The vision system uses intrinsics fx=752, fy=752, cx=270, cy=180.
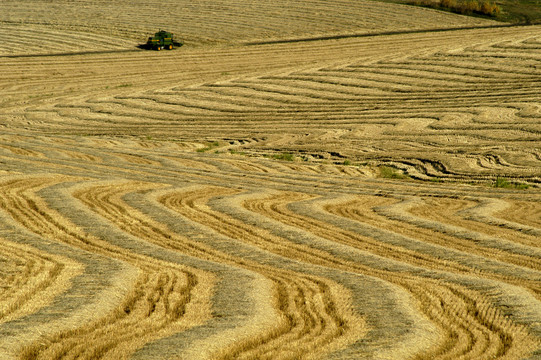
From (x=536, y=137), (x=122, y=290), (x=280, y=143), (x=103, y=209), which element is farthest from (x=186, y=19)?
(x=122, y=290)

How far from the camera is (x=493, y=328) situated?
6559 mm

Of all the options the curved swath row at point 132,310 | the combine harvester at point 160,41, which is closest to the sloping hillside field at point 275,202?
the curved swath row at point 132,310

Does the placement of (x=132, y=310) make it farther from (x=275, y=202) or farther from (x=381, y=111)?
(x=381, y=111)

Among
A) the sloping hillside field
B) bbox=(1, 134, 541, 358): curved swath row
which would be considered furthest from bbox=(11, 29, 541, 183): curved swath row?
bbox=(1, 134, 541, 358): curved swath row

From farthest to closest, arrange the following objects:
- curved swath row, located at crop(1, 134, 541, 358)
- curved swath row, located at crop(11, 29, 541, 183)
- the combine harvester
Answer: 1. the combine harvester
2. curved swath row, located at crop(11, 29, 541, 183)
3. curved swath row, located at crop(1, 134, 541, 358)

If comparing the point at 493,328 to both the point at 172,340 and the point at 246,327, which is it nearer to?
the point at 246,327

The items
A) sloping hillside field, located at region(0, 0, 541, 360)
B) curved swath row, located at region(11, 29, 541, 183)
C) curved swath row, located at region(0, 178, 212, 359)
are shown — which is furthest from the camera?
curved swath row, located at region(11, 29, 541, 183)

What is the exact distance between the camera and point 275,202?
13383 millimetres

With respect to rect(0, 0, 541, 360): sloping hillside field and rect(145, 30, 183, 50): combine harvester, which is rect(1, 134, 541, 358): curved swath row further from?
rect(145, 30, 183, 50): combine harvester

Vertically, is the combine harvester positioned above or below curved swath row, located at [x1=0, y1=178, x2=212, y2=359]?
below

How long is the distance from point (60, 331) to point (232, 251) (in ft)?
12.5

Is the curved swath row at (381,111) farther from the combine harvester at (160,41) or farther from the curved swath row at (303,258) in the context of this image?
the combine harvester at (160,41)

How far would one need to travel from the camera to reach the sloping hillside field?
641 centimetres

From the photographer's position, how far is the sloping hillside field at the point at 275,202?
6.41 metres
